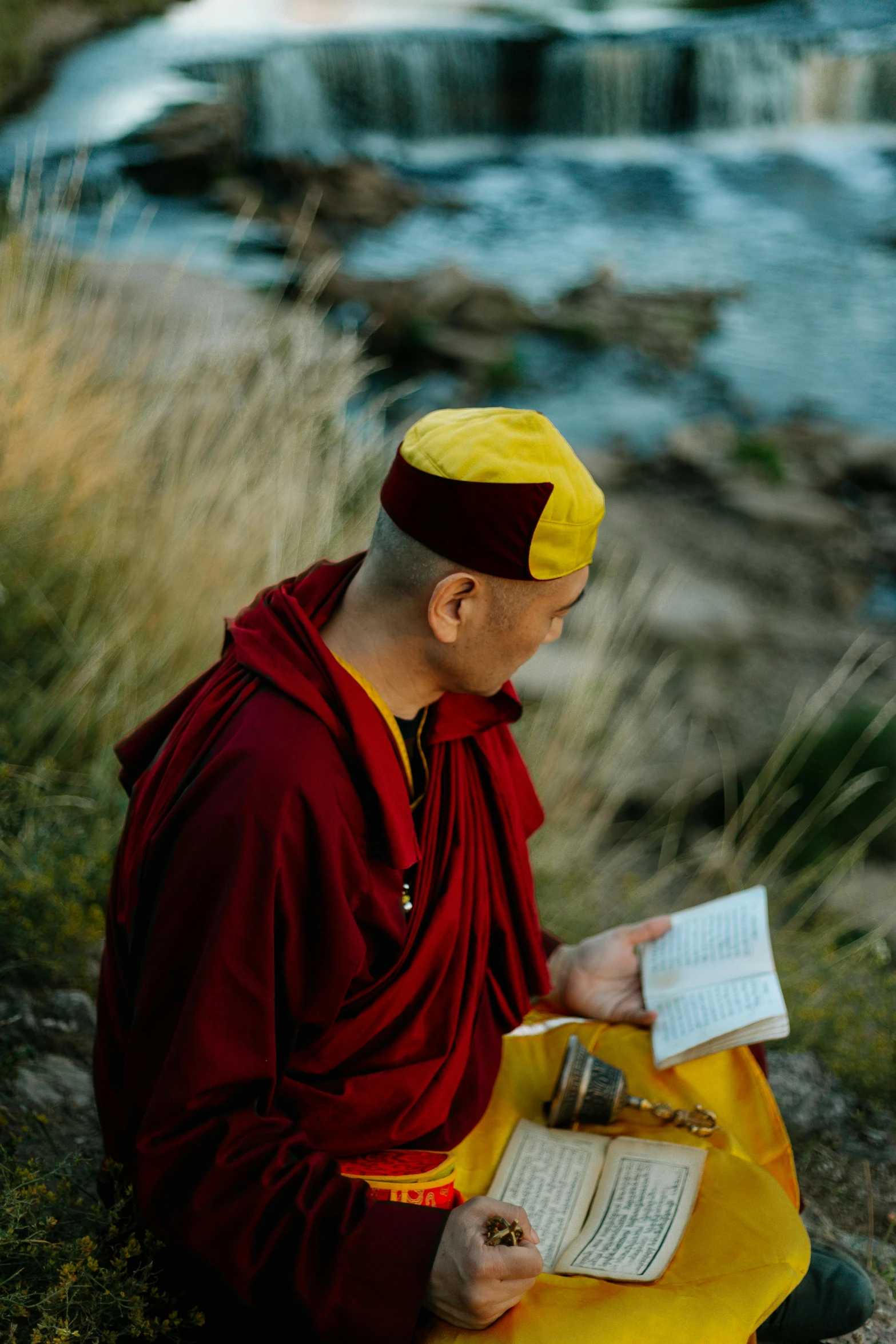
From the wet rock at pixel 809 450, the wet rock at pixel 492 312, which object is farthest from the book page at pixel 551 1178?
the wet rock at pixel 492 312

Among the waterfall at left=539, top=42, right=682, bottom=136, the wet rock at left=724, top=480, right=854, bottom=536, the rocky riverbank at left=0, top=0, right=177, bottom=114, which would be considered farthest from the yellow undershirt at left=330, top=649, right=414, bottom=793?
the waterfall at left=539, top=42, right=682, bottom=136

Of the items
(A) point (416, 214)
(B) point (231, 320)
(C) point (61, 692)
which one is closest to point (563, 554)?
(C) point (61, 692)

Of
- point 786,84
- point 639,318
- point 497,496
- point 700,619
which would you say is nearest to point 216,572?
point 497,496

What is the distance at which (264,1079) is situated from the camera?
136cm

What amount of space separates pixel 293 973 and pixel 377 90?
52.0ft

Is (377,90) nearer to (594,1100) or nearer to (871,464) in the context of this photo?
(871,464)

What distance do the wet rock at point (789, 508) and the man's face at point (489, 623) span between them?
645cm

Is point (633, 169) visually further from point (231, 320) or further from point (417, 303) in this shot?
point (231, 320)

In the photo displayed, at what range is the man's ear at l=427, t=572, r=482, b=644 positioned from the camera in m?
1.49

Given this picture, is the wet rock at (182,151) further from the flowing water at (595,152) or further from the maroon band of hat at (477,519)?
the maroon band of hat at (477,519)

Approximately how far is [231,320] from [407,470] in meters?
4.11

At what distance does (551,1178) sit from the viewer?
1694 mm

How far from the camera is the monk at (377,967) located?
1.32 metres

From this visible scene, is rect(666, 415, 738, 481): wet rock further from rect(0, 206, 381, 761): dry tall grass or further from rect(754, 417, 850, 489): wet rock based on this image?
rect(0, 206, 381, 761): dry tall grass
